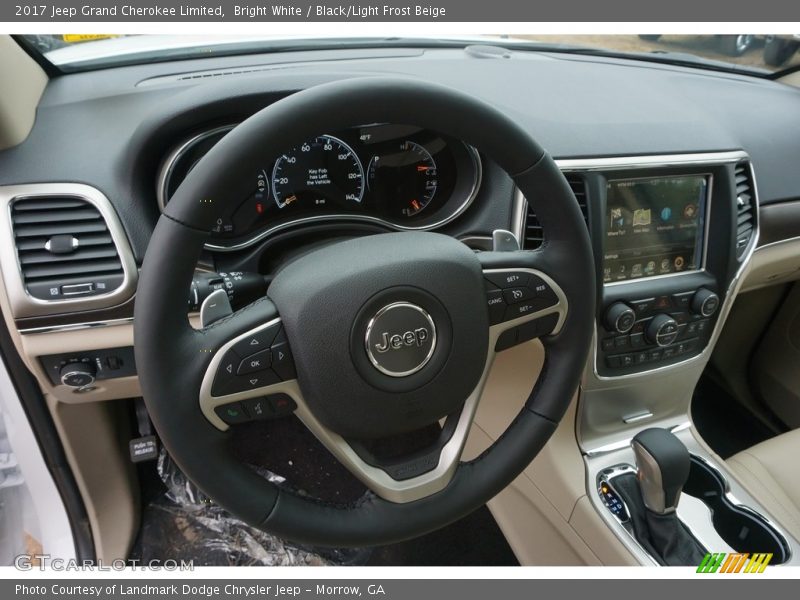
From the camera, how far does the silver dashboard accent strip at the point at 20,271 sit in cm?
93

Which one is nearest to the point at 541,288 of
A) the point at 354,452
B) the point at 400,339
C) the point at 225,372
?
the point at 400,339

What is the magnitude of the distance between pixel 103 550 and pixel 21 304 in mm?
883

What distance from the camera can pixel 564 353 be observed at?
926 millimetres

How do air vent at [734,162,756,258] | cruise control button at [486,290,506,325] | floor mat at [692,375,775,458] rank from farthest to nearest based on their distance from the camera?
floor mat at [692,375,775,458], air vent at [734,162,756,258], cruise control button at [486,290,506,325]

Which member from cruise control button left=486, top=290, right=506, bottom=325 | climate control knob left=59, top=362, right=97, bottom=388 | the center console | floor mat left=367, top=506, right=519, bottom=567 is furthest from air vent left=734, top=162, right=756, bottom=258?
climate control knob left=59, top=362, right=97, bottom=388

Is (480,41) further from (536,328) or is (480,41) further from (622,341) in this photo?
(536,328)

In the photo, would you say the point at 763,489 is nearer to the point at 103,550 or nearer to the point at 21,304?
the point at 21,304

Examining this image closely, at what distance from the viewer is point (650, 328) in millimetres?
1244

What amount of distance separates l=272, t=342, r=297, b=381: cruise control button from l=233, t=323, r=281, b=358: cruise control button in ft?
0.04

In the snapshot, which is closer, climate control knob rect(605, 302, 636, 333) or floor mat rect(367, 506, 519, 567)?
climate control knob rect(605, 302, 636, 333)

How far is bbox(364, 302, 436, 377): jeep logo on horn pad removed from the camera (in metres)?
0.77

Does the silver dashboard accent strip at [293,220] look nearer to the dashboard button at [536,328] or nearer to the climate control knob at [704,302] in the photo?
the dashboard button at [536,328]

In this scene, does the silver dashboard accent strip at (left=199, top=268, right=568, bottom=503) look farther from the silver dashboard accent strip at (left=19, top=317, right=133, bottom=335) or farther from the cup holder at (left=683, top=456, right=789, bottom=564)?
the cup holder at (left=683, top=456, right=789, bottom=564)

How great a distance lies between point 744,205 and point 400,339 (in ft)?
3.24
